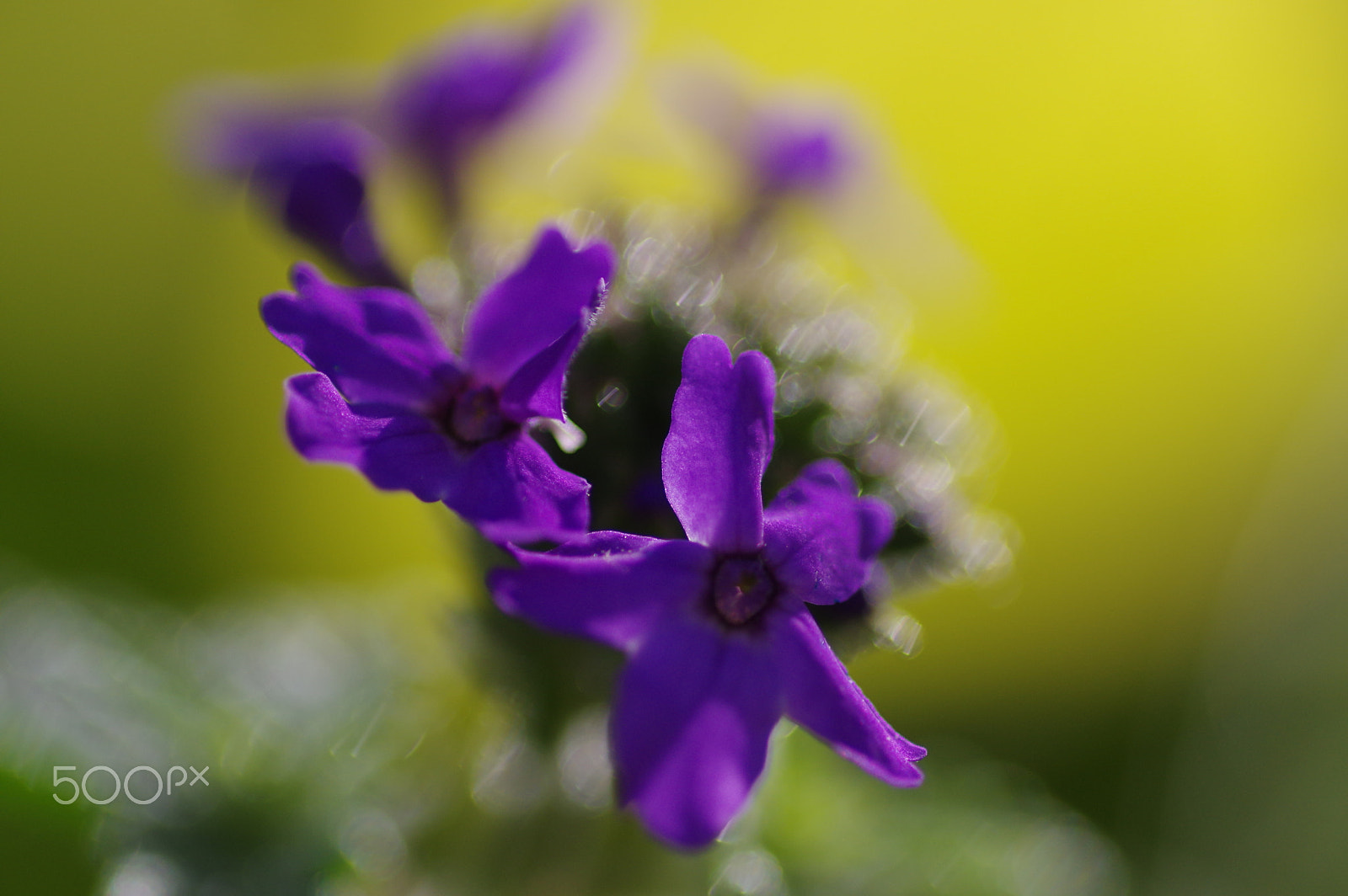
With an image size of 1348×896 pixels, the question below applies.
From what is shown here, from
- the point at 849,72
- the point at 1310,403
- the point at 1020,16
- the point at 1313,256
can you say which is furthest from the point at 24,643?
the point at 1313,256

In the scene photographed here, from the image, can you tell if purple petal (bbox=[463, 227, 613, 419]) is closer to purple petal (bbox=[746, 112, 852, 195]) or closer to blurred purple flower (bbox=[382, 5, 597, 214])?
blurred purple flower (bbox=[382, 5, 597, 214])

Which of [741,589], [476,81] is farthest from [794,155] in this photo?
[741,589]

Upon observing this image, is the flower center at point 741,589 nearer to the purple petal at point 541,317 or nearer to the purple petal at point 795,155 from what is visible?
the purple petal at point 541,317

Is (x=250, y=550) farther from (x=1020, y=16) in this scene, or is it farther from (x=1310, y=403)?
(x=1310, y=403)

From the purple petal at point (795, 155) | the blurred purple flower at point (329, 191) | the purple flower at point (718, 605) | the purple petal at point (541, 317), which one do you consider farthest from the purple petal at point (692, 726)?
the purple petal at point (795, 155)

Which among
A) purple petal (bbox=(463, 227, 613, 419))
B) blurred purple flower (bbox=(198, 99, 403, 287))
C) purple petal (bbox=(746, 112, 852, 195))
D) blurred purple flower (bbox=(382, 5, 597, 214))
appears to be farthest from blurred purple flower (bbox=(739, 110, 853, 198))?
purple petal (bbox=(463, 227, 613, 419))
